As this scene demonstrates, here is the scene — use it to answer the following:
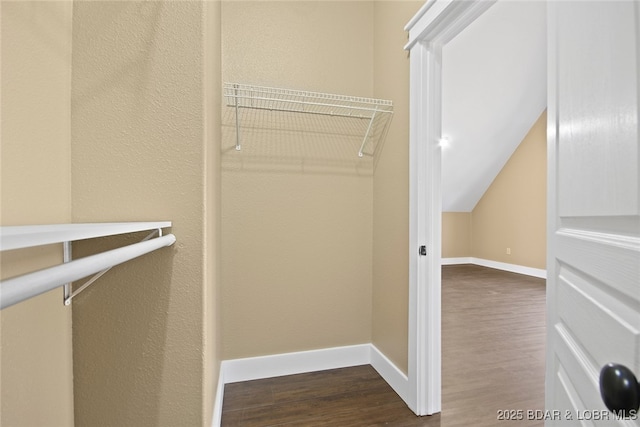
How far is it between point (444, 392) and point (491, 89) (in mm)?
3993

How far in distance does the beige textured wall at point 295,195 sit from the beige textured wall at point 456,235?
4.90m

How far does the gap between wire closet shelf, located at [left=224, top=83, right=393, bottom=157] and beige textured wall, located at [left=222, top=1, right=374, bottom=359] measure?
0.07 m

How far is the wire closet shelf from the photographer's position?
5.96ft

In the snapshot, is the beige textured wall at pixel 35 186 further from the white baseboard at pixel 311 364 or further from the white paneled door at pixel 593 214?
the white paneled door at pixel 593 214

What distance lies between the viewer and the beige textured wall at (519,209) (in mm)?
4895

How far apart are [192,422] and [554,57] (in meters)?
1.53

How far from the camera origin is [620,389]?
38cm

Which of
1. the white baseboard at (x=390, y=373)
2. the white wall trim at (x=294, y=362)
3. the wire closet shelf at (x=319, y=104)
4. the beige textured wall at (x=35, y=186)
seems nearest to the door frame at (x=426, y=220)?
the white baseboard at (x=390, y=373)

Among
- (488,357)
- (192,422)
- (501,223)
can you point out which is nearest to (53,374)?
(192,422)

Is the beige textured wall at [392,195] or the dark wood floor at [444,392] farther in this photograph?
the beige textured wall at [392,195]

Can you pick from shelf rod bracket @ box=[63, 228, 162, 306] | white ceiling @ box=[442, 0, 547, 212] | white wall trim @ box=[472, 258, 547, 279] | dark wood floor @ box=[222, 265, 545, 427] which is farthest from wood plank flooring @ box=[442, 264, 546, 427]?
white ceiling @ box=[442, 0, 547, 212]

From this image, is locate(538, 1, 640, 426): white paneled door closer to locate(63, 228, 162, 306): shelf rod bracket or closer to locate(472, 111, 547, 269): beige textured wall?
locate(63, 228, 162, 306): shelf rod bracket

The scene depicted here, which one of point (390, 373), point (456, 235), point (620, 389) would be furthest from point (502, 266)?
point (620, 389)

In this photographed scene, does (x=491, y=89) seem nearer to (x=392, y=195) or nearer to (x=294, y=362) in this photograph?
(x=392, y=195)
